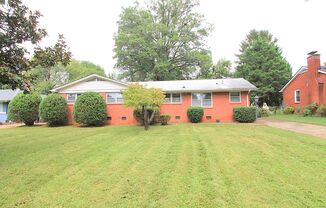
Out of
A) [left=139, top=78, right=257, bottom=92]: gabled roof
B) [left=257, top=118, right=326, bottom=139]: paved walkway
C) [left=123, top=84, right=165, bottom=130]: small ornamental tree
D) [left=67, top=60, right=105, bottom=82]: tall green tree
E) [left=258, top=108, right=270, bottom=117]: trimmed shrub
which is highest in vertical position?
[left=67, top=60, right=105, bottom=82]: tall green tree

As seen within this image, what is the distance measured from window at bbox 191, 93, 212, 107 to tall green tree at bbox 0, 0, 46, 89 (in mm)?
13632

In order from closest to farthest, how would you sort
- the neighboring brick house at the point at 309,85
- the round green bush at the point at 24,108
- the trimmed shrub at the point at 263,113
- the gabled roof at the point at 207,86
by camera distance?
the gabled roof at the point at 207,86 → the round green bush at the point at 24,108 → the neighboring brick house at the point at 309,85 → the trimmed shrub at the point at 263,113

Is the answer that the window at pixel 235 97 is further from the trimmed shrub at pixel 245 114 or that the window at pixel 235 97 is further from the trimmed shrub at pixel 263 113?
the trimmed shrub at pixel 263 113

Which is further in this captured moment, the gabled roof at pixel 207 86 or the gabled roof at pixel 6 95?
the gabled roof at pixel 6 95

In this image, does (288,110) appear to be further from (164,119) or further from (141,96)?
(141,96)

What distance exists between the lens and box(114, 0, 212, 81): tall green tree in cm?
3528

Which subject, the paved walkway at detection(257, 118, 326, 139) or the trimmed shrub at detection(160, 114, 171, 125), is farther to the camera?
the trimmed shrub at detection(160, 114, 171, 125)

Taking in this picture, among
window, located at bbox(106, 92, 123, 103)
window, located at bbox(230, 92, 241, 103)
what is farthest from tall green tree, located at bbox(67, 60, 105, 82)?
window, located at bbox(230, 92, 241, 103)

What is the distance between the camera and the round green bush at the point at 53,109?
18609 mm

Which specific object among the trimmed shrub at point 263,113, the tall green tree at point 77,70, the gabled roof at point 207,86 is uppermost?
the tall green tree at point 77,70

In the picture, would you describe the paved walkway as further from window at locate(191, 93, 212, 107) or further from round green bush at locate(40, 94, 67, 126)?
round green bush at locate(40, 94, 67, 126)

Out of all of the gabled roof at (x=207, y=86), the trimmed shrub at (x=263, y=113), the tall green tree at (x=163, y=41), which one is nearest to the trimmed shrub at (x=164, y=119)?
the gabled roof at (x=207, y=86)

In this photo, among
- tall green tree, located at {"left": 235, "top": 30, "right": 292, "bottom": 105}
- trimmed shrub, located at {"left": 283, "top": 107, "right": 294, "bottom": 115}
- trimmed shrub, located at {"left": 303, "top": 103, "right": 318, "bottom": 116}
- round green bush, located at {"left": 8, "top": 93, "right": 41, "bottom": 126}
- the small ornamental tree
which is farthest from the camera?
A: tall green tree, located at {"left": 235, "top": 30, "right": 292, "bottom": 105}

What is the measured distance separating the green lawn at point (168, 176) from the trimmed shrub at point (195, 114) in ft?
32.1
